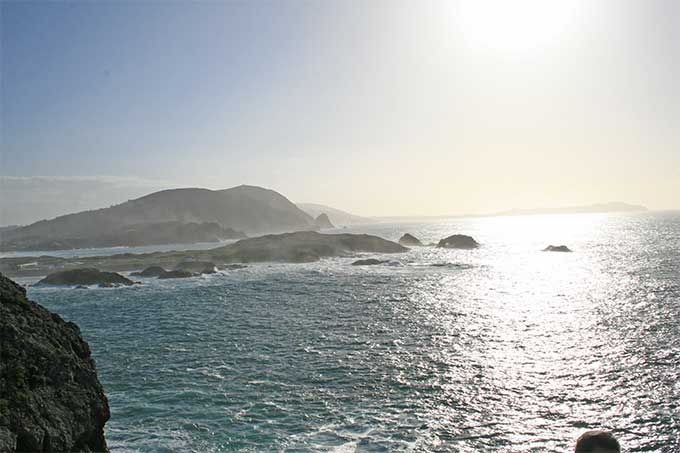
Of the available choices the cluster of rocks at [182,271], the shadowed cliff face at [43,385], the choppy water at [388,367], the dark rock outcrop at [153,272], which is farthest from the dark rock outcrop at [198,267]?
the shadowed cliff face at [43,385]

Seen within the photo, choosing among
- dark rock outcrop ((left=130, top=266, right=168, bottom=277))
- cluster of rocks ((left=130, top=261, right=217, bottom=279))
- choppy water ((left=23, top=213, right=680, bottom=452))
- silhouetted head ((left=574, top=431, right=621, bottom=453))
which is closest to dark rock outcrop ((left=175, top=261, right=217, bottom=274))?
cluster of rocks ((left=130, top=261, right=217, bottom=279))

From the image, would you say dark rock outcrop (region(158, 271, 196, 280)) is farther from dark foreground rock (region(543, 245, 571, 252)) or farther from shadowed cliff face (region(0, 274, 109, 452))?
dark foreground rock (region(543, 245, 571, 252))

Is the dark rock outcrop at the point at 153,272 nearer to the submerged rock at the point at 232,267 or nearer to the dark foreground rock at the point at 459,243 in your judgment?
the submerged rock at the point at 232,267

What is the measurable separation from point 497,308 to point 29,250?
158651 mm

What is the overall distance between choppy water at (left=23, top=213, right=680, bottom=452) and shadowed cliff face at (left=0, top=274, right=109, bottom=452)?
399cm

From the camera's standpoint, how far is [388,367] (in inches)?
899

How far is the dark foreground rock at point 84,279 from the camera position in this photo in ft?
192

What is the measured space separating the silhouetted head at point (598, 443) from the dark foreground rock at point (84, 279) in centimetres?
5938

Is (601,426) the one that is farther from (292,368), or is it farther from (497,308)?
(497,308)

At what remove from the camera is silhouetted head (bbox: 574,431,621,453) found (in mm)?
11438

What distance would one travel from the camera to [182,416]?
56.5 ft

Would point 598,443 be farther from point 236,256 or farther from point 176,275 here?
point 236,256

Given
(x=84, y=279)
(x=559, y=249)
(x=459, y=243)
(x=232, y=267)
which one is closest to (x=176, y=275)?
(x=232, y=267)

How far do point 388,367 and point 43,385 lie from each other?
53.8 feet
